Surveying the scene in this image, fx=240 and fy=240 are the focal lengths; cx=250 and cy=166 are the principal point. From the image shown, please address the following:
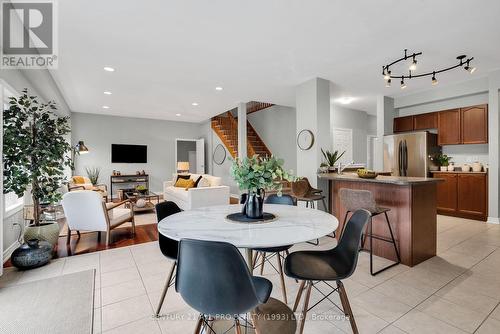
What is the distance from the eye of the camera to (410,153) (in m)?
5.17

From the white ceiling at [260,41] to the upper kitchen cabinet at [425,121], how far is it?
0.73 meters

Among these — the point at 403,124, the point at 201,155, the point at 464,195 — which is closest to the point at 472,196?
the point at 464,195

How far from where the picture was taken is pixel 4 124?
268 cm

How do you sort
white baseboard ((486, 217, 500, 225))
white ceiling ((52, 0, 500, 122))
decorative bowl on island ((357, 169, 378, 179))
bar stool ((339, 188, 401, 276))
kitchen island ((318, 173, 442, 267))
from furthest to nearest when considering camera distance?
1. white baseboard ((486, 217, 500, 225))
2. decorative bowl on island ((357, 169, 378, 179))
3. kitchen island ((318, 173, 442, 267))
4. bar stool ((339, 188, 401, 276))
5. white ceiling ((52, 0, 500, 122))

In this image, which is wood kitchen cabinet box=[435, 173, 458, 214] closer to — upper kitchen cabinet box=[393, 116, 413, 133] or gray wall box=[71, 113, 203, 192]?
upper kitchen cabinet box=[393, 116, 413, 133]

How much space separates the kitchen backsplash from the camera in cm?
489

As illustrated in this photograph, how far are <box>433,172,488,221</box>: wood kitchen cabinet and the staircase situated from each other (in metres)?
4.59

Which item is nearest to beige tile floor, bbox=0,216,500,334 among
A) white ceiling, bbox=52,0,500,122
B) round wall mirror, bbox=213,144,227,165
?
white ceiling, bbox=52,0,500,122

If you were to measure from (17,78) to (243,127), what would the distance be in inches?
169

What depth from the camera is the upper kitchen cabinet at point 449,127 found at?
195 inches

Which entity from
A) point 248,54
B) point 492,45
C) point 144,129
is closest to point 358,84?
point 492,45

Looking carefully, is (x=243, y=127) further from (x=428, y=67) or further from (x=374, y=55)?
(x=428, y=67)

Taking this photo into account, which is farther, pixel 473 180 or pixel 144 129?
pixel 144 129

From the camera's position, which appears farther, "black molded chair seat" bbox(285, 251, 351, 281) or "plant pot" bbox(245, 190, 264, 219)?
"plant pot" bbox(245, 190, 264, 219)
